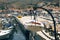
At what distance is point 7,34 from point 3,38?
1.16 meters

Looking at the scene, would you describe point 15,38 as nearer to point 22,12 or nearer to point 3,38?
point 3,38

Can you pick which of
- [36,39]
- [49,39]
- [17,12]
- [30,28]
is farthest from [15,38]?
[17,12]

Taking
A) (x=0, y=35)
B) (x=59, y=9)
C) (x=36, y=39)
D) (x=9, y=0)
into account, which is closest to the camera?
(x=36, y=39)

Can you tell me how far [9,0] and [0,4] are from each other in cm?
265

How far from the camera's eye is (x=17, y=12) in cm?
7425

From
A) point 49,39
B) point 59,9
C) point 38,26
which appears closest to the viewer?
point 49,39

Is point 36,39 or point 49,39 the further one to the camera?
point 36,39

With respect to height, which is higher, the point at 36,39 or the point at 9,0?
the point at 9,0

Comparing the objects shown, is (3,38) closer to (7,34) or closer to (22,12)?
(7,34)

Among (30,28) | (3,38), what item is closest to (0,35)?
(3,38)

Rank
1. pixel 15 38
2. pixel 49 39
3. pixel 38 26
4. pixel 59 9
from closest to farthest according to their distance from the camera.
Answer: pixel 49 39 < pixel 38 26 < pixel 15 38 < pixel 59 9

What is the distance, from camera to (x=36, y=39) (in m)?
25.2

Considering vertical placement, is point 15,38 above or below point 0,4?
below

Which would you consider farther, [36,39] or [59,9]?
[59,9]
